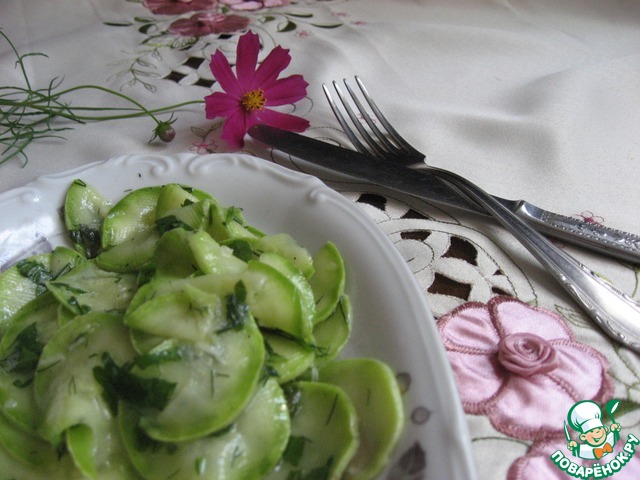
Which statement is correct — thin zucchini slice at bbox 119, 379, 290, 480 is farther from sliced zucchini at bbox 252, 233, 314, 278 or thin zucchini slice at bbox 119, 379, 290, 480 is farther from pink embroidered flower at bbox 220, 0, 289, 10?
pink embroidered flower at bbox 220, 0, 289, 10

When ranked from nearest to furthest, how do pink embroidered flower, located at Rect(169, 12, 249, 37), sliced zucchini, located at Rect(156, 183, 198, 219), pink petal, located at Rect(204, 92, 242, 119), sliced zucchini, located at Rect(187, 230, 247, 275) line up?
sliced zucchini, located at Rect(187, 230, 247, 275), sliced zucchini, located at Rect(156, 183, 198, 219), pink petal, located at Rect(204, 92, 242, 119), pink embroidered flower, located at Rect(169, 12, 249, 37)

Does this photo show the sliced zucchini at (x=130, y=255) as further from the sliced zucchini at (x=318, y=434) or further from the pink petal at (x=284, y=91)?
the pink petal at (x=284, y=91)

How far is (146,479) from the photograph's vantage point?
1.51ft

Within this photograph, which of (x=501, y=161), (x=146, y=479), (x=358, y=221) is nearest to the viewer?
(x=146, y=479)

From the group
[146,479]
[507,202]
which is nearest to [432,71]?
[507,202]

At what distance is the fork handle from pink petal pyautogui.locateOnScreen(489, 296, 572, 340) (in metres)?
0.04

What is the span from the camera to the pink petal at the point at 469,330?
64 centimetres

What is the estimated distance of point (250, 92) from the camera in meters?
0.99

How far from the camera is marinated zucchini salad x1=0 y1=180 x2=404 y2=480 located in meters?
0.47

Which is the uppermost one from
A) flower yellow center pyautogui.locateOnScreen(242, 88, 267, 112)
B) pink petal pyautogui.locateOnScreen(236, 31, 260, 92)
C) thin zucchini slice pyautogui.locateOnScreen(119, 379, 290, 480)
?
pink petal pyautogui.locateOnScreen(236, 31, 260, 92)

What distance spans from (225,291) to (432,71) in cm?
90

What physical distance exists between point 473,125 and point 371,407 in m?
0.68

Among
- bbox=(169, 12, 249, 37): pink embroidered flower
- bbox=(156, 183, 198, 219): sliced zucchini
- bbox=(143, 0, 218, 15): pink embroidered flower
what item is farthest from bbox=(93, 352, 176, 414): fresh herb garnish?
bbox=(143, 0, 218, 15): pink embroidered flower

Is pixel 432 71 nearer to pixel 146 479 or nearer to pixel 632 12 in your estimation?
pixel 632 12
